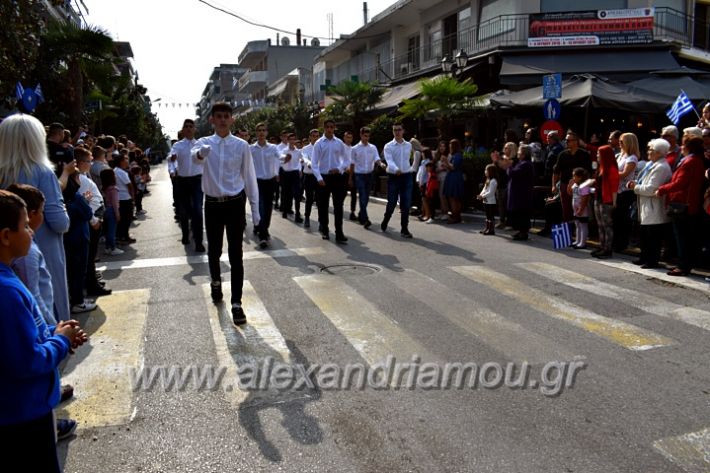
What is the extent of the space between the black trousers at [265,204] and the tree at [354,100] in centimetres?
1492

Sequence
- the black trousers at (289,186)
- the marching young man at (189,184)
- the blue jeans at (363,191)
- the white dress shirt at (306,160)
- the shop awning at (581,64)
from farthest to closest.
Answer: the shop awning at (581,64) → the black trousers at (289,186) → the white dress shirt at (306,160) → the blue jeans at (363,191) → the marching young man at (189,184)

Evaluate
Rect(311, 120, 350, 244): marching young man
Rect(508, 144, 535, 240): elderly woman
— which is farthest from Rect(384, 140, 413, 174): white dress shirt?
Rect(508, 144, 535, 240): elderly woman

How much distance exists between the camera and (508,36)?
22891 mm

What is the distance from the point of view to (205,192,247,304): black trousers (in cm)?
607

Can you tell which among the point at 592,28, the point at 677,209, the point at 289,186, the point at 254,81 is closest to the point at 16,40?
the point at 289,186

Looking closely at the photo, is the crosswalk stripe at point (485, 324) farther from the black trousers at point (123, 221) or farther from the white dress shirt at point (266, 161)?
the black trousers at point (123, 221)

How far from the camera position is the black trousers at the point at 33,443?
2238 mm

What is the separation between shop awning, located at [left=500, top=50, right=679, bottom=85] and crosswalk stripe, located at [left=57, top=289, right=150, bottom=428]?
59.0 feet

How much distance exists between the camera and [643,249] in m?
8.66

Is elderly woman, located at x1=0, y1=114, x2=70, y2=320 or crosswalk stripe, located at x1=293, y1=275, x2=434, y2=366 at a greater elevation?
elderly woman, located at x1=0, y1=114, x2=70, y2=320

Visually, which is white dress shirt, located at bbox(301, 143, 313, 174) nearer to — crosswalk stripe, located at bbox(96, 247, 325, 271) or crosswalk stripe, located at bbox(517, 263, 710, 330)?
crosswalk stripe, located at bbox(96, 247, 325, 271)

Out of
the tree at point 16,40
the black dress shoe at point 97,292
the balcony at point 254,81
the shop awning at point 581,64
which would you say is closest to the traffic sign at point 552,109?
the shop awning at point 581,64

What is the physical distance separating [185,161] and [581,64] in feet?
54.2

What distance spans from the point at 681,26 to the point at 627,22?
11.2 feet
